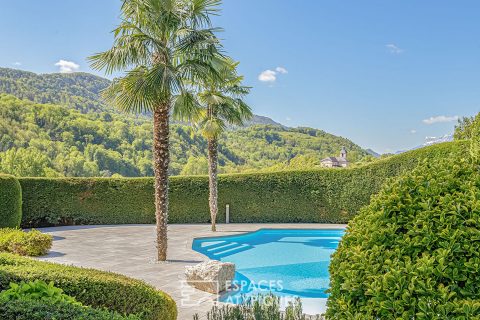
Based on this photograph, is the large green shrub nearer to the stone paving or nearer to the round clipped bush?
the stone paving

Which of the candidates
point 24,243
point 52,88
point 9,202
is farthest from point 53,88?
point 24,243

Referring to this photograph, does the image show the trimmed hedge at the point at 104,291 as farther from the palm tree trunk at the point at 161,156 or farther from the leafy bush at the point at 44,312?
the palm tree trunk at the point at 161,156

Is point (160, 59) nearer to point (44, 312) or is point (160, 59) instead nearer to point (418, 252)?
point (44, 312)

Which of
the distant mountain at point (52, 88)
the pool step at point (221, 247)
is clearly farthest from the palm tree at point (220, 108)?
the distant mountain at point (52, 88)

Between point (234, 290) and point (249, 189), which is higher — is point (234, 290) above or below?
below

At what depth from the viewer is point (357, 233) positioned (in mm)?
2230

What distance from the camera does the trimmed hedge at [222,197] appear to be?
51.9ft

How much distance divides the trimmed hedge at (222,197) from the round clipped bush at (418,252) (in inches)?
546

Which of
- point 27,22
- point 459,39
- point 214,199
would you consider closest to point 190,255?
point 214,199

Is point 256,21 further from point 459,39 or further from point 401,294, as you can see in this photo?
point 401,294

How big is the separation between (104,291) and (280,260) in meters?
8.20

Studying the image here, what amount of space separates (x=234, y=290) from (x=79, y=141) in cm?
3109

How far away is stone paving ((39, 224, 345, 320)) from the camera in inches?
247

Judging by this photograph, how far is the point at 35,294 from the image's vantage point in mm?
2877
